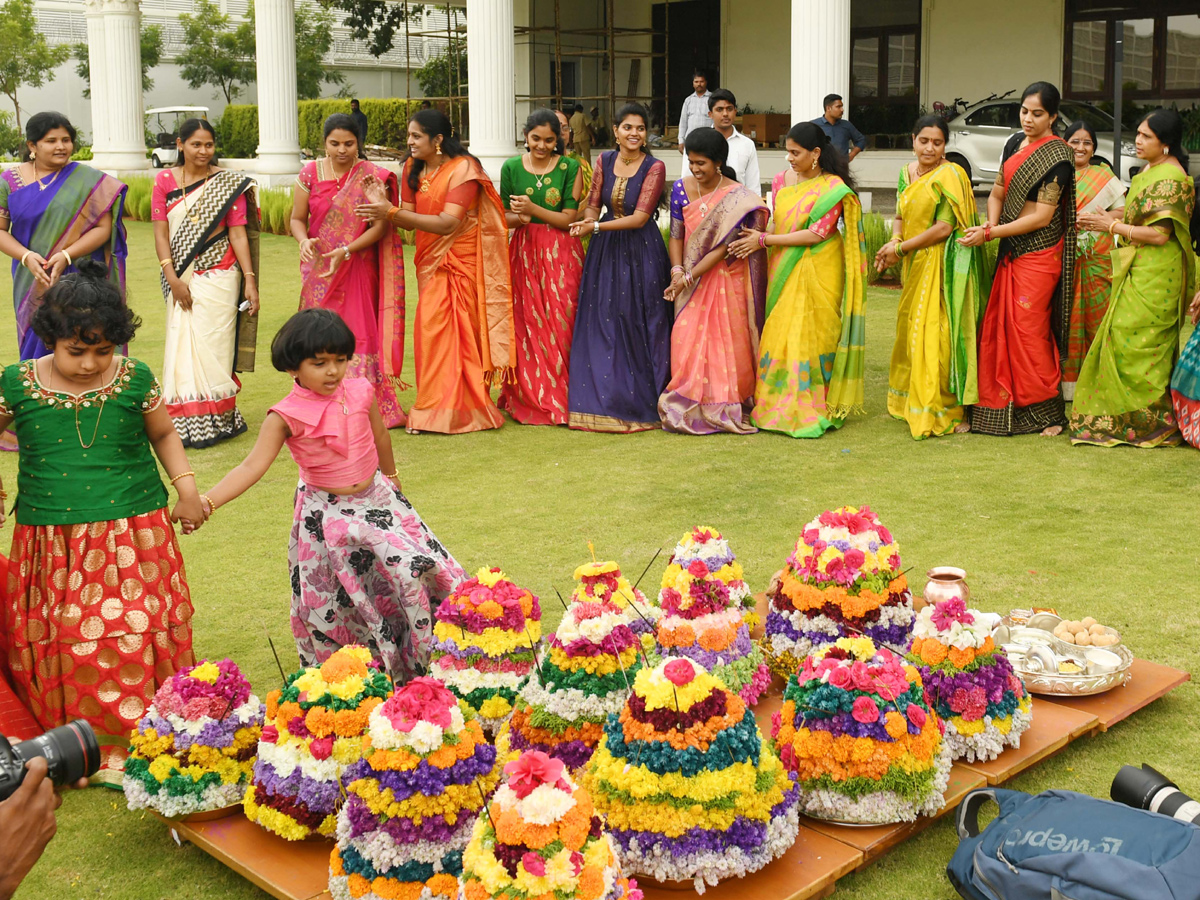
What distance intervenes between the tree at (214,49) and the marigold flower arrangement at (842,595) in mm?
35013

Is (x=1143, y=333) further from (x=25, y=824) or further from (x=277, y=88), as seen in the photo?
(x=277, y=88)

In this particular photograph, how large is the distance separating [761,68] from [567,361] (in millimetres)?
15274

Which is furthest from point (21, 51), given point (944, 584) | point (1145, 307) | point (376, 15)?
point (944, 584)

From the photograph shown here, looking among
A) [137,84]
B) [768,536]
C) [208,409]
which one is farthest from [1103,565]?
[137,84]

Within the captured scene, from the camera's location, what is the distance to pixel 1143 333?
625cm

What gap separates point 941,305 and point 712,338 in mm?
1208

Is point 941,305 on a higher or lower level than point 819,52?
lower

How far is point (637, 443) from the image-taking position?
6.77 metres

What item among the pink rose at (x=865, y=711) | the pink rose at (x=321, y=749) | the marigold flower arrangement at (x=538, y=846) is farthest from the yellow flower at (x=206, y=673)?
the pink rose at (x=865, y=711)

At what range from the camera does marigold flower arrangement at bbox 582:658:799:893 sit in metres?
Result: 2.65

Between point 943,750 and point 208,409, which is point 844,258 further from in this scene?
point 943,750

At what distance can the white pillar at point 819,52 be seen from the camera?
1107 cm

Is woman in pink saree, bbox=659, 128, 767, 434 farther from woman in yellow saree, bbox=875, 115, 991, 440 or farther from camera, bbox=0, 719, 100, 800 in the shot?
camera, bbox=0, 719, 100, 800

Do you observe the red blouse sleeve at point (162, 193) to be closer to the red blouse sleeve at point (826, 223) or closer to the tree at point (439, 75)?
the red blouse sleeve at point (826, 223)
